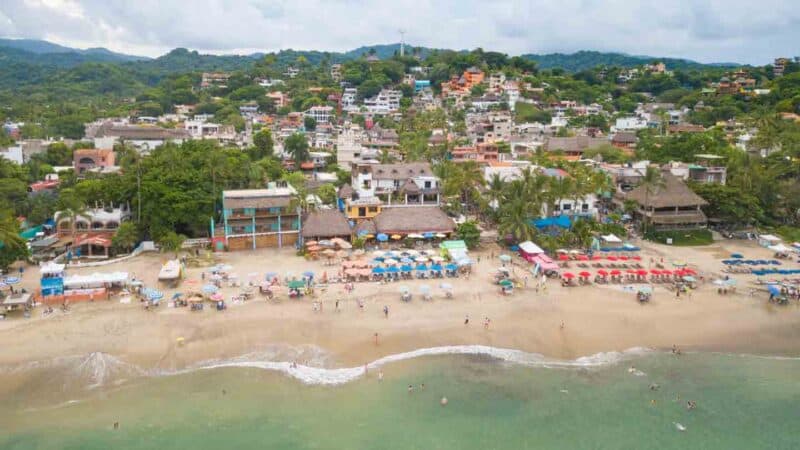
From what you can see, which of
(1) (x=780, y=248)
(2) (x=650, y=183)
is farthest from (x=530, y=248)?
(1) (x=780, y=248)

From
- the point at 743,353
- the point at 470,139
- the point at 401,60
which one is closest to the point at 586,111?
the point at 470,139

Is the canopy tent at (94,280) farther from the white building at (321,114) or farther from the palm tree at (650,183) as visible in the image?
the white building at (321,114)

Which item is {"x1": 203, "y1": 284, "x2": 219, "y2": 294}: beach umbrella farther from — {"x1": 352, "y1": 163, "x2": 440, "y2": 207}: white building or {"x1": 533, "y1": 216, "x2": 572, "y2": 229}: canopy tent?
{"x1": 533, "y1": 216, "x2": 572, "y2": 229}: canopy tent

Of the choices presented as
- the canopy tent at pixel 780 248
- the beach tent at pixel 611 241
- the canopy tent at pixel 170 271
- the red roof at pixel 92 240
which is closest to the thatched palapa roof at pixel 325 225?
the canopy tent at pixel 170 271

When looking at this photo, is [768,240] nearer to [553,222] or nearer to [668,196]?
[668,196]

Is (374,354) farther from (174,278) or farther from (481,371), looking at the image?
(174,278)

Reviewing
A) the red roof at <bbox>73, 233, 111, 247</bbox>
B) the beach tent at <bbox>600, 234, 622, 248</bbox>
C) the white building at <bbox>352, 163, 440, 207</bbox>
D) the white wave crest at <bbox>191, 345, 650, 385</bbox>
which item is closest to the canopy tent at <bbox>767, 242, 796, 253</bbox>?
the beach tent at <bbox>600, 234, 622, 248</bbox>

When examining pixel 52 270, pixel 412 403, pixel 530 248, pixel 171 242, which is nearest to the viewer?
pixel 412 403
